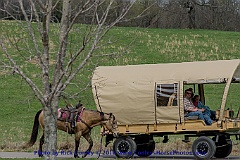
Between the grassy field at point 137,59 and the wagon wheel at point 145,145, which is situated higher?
the grassy field at point 137,59

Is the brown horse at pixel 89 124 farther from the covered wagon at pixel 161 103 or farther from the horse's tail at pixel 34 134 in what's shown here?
the covered wagon at pixel 161 103

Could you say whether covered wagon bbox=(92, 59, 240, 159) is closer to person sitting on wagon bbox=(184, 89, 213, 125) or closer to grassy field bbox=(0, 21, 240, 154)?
person sitting on wagon bbox=(184, 89, 213, 125)

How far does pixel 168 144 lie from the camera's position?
2011 cm

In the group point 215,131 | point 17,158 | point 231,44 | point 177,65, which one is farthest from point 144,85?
point 231,44

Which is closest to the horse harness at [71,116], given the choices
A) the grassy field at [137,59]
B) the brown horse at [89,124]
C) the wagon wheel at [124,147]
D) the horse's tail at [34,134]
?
the brown horse at [89,124]

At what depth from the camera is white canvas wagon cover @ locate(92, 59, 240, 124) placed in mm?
17359

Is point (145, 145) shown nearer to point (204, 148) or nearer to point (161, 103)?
point (161, 103)

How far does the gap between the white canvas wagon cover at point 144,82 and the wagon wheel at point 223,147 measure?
159cm

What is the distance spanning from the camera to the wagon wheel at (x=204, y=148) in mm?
17016

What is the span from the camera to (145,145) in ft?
62.2

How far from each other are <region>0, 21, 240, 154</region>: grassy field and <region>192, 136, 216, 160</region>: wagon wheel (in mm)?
2463

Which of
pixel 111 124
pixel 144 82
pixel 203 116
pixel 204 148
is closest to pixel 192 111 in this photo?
pixel 203 116

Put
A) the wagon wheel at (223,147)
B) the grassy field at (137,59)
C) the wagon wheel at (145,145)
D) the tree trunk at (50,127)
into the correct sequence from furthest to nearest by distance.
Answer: the grassy field at (137,59) → the wagon wheel at (145,145) → the wagon wheel at (223,147) → the tree trunk at (50,127)

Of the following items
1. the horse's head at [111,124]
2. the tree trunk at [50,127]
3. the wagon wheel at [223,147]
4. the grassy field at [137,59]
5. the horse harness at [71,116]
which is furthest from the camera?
the grassy field at [137,59]
